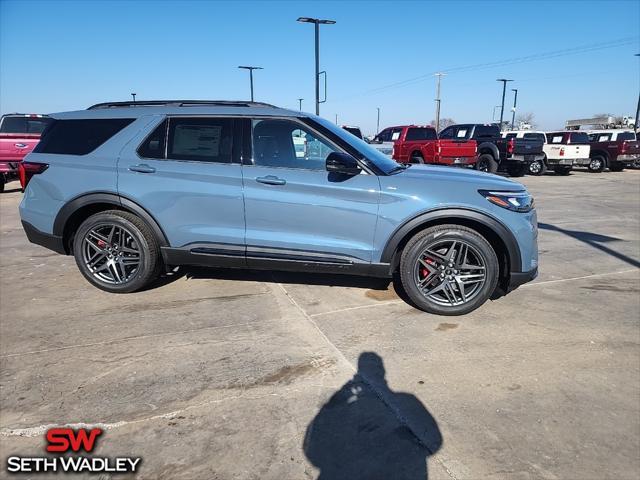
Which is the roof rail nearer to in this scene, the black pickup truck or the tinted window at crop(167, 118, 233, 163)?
the tinted window at crop(167, 118, 233, 163)

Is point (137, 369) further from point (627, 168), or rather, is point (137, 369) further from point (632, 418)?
point (627, 168)

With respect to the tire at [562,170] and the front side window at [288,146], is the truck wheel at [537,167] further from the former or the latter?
the front side window at [288,146]

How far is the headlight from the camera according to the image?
3.67m

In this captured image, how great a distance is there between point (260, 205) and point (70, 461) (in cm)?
229

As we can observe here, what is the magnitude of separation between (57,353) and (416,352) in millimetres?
2597

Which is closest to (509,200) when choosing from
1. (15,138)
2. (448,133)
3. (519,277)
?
(519,277)

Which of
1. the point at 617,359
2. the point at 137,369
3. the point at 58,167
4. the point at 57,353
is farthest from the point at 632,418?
the point at 58,167

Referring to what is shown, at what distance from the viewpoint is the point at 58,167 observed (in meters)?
4.18

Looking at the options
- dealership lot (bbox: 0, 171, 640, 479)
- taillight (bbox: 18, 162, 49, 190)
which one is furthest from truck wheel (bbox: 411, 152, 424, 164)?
taillight (bbox: 18, 162, 49, 190)

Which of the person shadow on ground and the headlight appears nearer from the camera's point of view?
the person shadow on ground

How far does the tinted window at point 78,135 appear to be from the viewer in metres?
4.14

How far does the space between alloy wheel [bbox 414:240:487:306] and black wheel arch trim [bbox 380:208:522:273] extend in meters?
0.22

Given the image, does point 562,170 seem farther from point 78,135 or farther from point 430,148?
point 78,135

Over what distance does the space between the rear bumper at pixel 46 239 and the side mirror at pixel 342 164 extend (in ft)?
9.10
